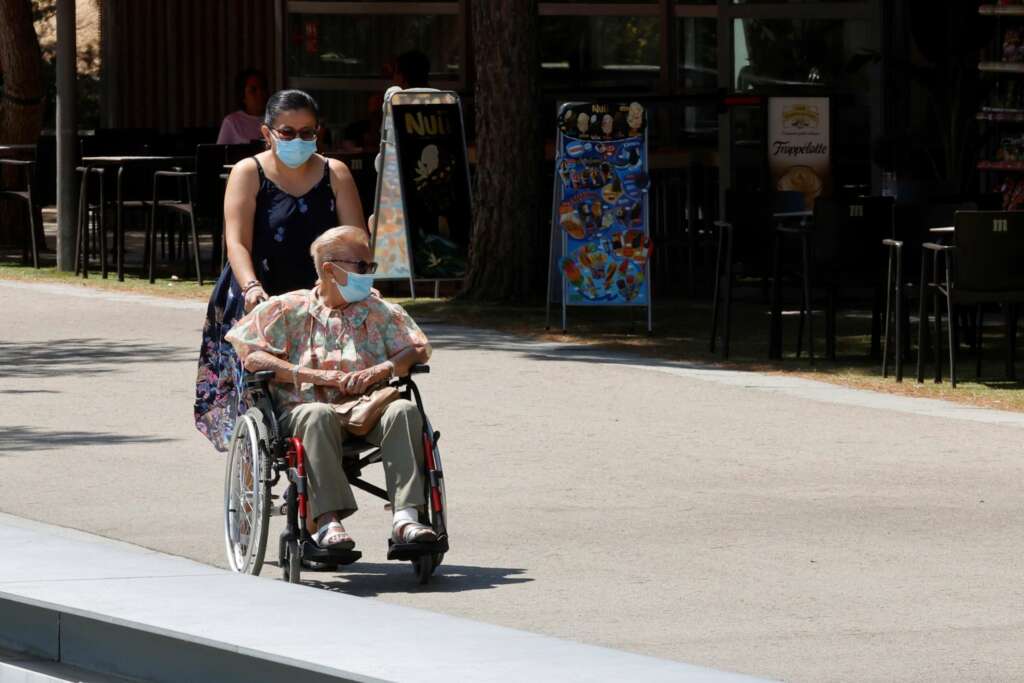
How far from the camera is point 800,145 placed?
18922mm

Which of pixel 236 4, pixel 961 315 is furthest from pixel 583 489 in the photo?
pixel 236 4

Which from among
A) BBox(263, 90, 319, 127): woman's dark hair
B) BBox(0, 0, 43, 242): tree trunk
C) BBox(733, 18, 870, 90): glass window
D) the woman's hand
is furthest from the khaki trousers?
BBox(0, 0, 43, 242): tree trunk

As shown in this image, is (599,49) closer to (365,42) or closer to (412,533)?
(365,42)

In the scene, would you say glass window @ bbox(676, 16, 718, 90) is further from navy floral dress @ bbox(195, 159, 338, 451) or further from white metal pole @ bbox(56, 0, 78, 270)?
navy floral dress @ bbox(195, 159, 338, 451)

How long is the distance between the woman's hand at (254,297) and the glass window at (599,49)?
13290 mm

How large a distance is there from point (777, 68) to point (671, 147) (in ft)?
3.88

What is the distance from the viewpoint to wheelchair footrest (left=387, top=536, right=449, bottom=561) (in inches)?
293

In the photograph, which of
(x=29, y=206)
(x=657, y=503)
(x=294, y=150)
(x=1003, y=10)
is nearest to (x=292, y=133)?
(x=294, y=150)

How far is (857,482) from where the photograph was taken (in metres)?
9.73

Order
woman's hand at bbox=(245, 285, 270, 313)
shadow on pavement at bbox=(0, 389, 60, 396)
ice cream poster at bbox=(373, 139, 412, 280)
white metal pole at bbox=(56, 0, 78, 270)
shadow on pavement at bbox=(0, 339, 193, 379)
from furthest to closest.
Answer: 1. white metal pole at bbox=(56, 0, 78, 270)
2. ice cream poster at bbox=(373, 139, 412, 280)
3. shadow on pavement at bbox=(0, 339, 193, 379)
4. shadow on pavement at bbox=(0, 389, 60, 396)
5. woman's hand at bbox=(245, 285, 270, 313)

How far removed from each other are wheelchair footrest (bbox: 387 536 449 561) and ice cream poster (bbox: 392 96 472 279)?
10.4 m

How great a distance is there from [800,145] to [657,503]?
33.2ft

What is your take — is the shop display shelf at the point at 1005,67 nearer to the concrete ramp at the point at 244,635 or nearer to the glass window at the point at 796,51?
the glass window at the point at 796,51

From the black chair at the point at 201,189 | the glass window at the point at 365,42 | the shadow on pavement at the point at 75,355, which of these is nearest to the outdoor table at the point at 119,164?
the black chair at the point at 201,189
